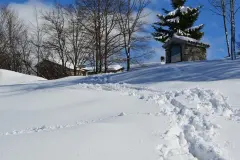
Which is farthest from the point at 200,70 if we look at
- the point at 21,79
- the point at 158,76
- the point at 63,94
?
the point at 21,79

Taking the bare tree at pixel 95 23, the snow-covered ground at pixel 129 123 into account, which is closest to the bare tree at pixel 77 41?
the bare tree at pixel 95 23

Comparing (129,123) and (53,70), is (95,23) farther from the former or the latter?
(129,123)

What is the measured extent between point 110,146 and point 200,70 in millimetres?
7285

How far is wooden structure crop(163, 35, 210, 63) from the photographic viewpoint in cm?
2080

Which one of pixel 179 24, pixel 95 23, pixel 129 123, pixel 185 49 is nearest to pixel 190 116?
pixel 129 123

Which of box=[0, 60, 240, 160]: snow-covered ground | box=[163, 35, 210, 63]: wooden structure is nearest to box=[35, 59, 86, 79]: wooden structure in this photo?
box=[163, 35, 210, 63]: wooden structure

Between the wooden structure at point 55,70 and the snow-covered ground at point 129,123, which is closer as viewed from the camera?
the snow-covered ground at point 129,123

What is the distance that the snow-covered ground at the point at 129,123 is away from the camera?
417cm

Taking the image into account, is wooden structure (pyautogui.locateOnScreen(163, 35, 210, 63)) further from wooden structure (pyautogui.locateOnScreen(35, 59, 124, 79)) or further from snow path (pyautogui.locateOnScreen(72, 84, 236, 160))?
snow path (pyautogui.locateOnScreen(72, 84, 236, 160))

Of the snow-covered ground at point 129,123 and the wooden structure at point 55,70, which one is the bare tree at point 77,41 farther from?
the snow-covered ground at point 129,123

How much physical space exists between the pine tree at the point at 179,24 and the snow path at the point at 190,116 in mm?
19555

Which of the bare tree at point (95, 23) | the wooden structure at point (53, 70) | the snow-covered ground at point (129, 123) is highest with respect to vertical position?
the bare tree at point (95, 23)

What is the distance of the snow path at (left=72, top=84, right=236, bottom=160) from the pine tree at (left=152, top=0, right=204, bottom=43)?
64.2 ft

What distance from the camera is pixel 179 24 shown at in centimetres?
2770
